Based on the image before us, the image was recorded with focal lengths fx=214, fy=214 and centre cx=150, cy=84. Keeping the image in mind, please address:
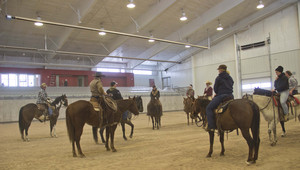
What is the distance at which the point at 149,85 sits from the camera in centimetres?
2850

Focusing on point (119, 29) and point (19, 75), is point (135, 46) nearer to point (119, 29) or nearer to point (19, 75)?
point (119, 29)

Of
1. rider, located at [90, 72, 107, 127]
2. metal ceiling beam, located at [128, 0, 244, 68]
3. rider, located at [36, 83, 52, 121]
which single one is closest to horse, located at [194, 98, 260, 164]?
rider, located at [90, 72, 107, 127]

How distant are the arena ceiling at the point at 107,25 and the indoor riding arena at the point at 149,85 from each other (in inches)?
3.9

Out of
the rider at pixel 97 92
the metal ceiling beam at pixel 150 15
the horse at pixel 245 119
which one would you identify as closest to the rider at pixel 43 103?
the rider at pixel 97 92

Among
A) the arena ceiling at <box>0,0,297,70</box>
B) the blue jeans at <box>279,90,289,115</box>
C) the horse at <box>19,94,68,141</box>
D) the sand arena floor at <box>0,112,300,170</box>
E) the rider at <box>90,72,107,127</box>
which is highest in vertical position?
the arena ceiling at <box>0,0,297,70</box>

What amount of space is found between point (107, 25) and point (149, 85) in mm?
13080

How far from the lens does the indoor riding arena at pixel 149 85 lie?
459 cm

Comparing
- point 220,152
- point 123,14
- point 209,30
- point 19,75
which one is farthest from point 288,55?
point 19,75

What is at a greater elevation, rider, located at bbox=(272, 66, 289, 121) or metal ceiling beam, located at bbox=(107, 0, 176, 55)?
metal ceiling beam, located at bbox=(107, 0, 176, 55)

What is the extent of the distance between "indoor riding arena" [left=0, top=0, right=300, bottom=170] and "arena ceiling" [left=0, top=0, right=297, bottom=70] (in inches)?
3.9

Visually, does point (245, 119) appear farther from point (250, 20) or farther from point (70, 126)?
point (250, 20)

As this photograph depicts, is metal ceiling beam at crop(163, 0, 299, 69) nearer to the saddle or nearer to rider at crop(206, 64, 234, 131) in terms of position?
rider at crop(206, 64, 234, 131)

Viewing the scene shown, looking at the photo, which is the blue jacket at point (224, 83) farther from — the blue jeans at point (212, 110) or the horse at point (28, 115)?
the horse at point (28, 115)

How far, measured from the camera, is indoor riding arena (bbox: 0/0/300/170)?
181 inches
